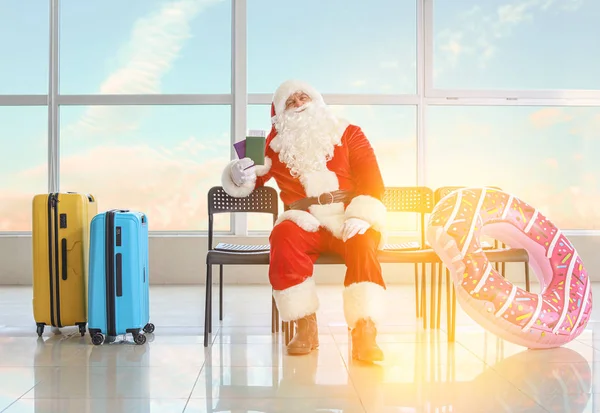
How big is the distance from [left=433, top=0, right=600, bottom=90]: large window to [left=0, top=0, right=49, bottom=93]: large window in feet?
11.0

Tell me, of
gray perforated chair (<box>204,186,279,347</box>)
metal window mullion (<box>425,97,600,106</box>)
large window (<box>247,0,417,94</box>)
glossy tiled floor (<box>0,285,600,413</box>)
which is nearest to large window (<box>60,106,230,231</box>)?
large window (<box>247,0,417,94</box>)

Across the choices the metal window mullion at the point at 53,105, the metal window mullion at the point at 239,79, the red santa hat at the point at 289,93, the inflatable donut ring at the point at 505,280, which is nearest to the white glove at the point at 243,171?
the red santa hat at the point at 289,93

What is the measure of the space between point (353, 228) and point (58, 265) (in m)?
1.43

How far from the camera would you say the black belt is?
8.89ft

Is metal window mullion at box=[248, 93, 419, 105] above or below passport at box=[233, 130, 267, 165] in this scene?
above

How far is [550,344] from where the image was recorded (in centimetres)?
249

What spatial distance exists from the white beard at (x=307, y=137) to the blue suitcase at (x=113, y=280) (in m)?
0.79

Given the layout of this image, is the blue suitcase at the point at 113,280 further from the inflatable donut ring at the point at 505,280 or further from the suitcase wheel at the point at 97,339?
the inflatable donut ring at the point at 505,280

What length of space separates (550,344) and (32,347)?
7.30 feet

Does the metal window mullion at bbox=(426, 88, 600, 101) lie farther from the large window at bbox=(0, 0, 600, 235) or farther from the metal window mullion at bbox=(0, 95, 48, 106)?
the metal window mullion at bbox=(0, 95, 48, 106)

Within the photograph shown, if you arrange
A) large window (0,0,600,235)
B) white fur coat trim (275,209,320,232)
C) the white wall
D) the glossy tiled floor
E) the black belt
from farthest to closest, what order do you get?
1. large window (0,0,600,235)
2. the white wall
3. the black belt
4. white fur coat trim (275,209,320,232)
5. the glossy tiled floor

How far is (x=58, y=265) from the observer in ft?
9.32

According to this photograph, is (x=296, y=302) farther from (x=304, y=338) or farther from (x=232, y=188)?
(x=232, y=188)

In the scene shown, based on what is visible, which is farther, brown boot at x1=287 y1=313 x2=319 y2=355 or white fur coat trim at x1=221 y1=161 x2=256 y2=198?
white fur coat trim at x1=221 y1=161 x2=256 y2=198
